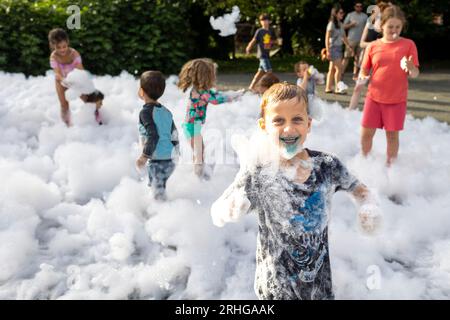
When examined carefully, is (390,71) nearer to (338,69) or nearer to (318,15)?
(338,69)

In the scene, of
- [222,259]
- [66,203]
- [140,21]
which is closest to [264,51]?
[140,21]

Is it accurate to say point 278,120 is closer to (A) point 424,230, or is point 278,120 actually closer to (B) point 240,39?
(A) point 424,230

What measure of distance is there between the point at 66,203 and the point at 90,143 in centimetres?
191

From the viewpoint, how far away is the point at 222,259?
382 cm

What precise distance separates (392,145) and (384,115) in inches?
12.3

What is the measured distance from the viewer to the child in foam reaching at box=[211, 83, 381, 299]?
7.32 feet

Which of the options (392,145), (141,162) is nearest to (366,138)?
(392,145)

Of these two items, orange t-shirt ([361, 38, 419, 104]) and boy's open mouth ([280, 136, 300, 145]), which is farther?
orange t-shirt ([361, 38, 419, 104])

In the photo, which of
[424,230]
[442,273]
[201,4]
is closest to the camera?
[442,273]

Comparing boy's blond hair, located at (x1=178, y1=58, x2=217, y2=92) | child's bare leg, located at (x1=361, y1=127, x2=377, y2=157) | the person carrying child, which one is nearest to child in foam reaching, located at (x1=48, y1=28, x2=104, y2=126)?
boy's blond hair, located at (x1=178, y1=58, x2=217, y2=92)

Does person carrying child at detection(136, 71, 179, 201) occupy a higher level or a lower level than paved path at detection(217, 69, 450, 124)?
higher

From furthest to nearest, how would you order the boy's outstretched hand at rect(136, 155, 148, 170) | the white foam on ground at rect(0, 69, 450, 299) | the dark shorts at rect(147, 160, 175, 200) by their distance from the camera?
the dark shorts at rect(147, 160, 175, 200), the boy's outstretched hand at rect(136, 155, 148, 170), the white foam on ground at rect(0, 69, 450, 299)

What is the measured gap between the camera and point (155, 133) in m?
4.21

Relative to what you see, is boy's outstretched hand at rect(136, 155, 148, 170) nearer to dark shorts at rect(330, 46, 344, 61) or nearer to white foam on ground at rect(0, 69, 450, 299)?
white foam on ground at rect(0, 69, 450, 299)
